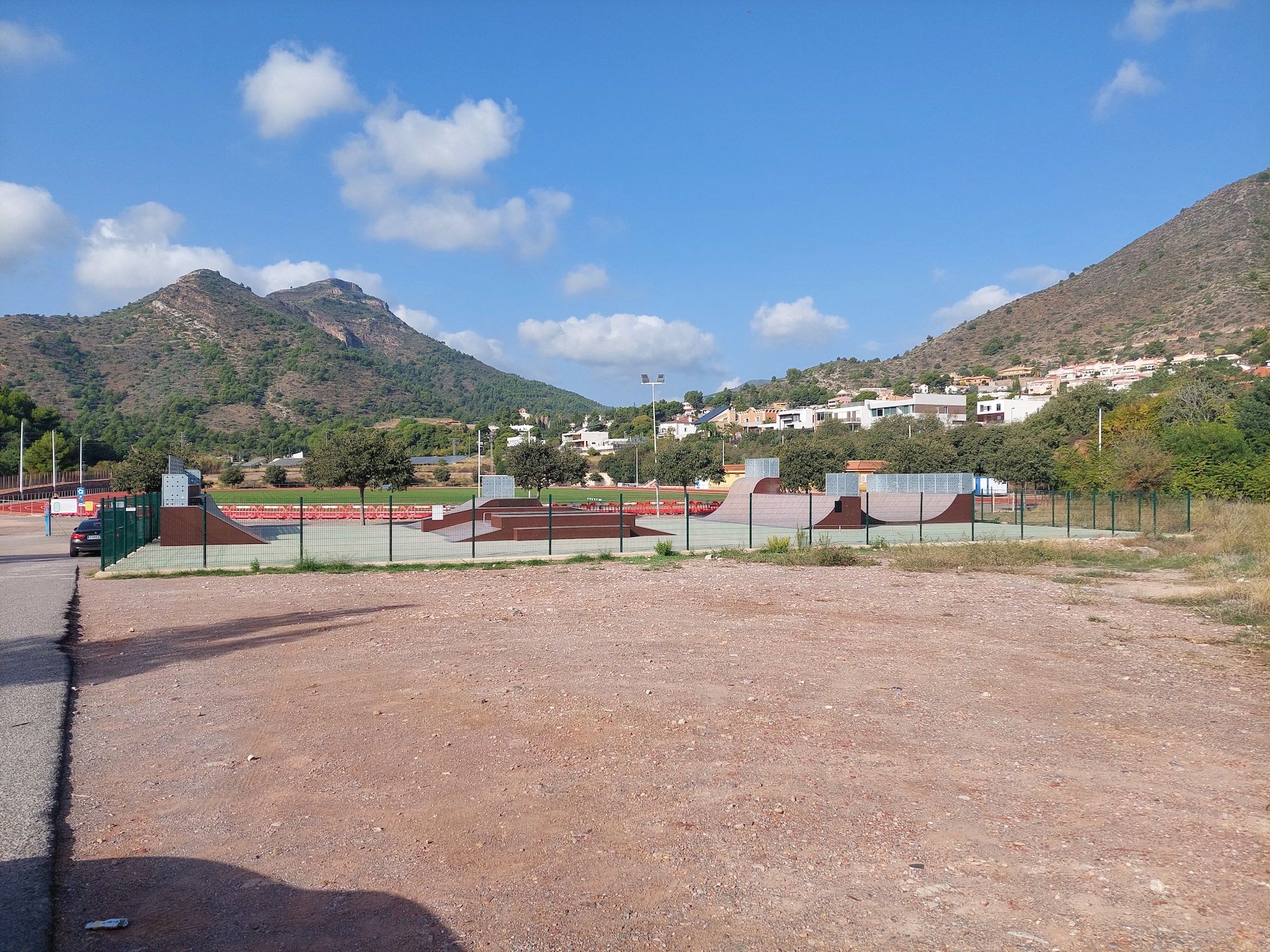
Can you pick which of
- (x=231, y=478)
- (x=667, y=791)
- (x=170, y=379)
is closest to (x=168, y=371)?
(x=170, y=379)

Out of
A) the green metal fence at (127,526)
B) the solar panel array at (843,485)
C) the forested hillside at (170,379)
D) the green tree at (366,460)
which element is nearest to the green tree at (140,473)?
the green tree at (366,460)

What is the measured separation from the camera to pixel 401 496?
73.1m

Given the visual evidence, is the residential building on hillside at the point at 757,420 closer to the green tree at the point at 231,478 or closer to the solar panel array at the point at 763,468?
the green tree at the point at 231,478

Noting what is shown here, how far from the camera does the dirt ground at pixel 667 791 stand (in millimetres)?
4184

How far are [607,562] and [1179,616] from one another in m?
12.8

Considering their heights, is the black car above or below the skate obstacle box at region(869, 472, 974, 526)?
below

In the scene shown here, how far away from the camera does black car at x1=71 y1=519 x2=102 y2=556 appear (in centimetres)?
2647

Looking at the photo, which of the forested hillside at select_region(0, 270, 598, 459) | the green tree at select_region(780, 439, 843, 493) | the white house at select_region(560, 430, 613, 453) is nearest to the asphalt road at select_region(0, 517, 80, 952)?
the green tree at select_region(780, 439, 843, 493)

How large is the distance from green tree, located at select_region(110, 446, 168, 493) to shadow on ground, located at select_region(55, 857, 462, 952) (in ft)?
181

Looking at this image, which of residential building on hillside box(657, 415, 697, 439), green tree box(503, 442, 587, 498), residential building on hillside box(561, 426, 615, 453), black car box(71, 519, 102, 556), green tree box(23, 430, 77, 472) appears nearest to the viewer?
black car box(71, 519, 102, 556)

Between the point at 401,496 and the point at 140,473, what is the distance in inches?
882

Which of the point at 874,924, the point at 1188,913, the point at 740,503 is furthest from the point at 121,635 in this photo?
the point at 740,503

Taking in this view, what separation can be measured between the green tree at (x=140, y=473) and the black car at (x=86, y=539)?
92.7 ft

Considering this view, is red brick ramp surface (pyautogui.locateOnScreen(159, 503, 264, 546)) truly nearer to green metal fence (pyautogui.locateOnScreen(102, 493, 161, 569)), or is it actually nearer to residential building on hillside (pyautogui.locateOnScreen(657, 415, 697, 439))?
green metal fence (pyautogui.locateOnScreen(102, 493, 161, 569))
